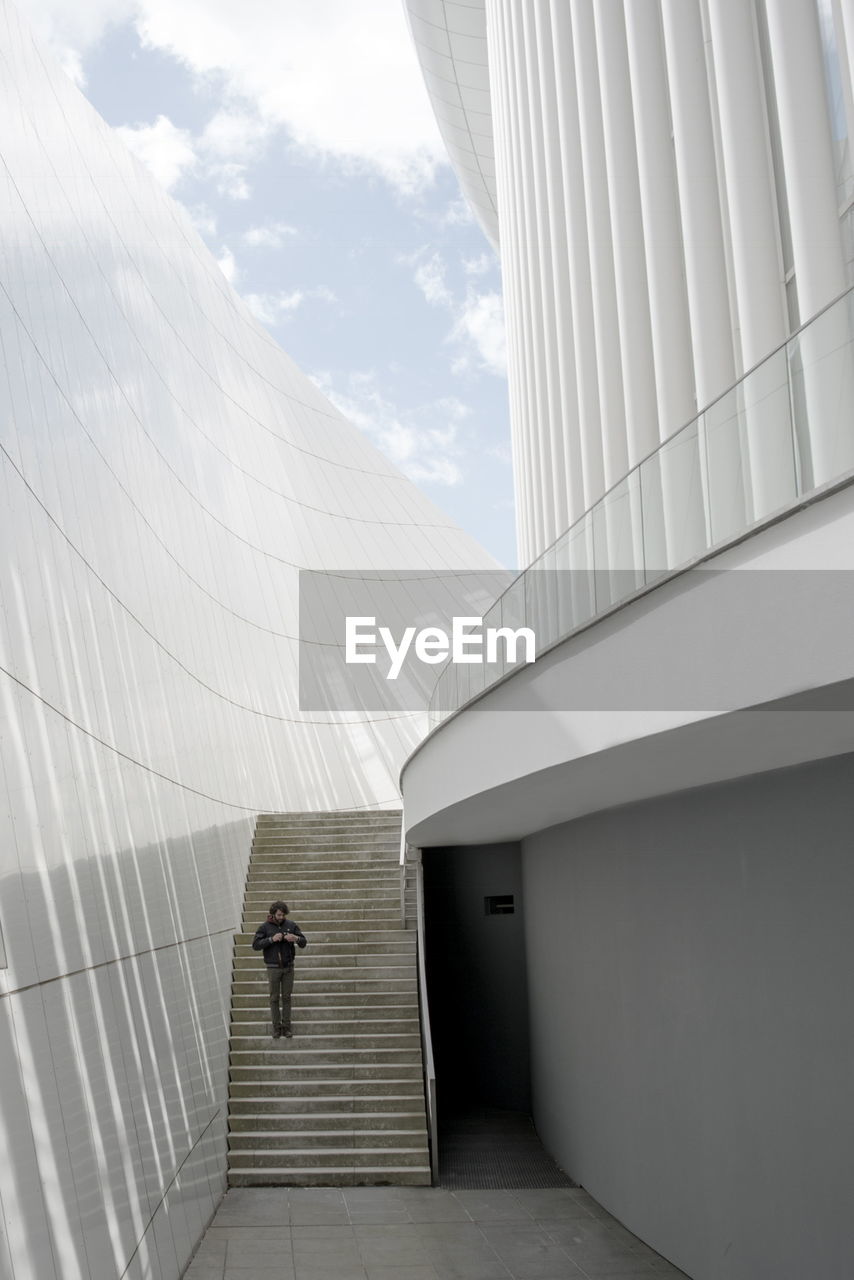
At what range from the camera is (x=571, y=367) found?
1628 centimetres

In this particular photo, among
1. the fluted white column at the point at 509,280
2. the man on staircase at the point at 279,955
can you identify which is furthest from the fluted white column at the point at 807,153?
the fluted white column at the point at 509,280

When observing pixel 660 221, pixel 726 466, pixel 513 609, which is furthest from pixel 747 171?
pixel 726 466

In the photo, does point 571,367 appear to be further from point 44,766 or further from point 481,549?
point 481,549

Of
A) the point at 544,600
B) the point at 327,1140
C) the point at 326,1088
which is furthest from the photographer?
the point at 326,1088

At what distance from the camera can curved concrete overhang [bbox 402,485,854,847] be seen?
4648 mm

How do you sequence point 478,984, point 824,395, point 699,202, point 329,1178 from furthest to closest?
point 478,984 < point 329,1178 < point 699,202 < point 824,395

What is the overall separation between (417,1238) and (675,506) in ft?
23.3

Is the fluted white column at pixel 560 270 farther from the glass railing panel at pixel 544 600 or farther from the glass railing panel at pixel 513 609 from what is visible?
the glass railing panel at pixel 544 600

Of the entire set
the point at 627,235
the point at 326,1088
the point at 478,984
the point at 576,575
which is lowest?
the point at 326,1088

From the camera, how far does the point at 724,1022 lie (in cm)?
827

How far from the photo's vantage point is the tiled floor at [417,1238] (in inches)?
353

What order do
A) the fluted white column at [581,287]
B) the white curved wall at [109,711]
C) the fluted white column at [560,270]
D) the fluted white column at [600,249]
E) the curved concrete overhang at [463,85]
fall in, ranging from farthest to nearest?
1. the curved concrete overhang at [463,85]
2. the fluted white column at [560,270]
3. the fluted white column at [581,287]
4. the fluted white column at [600,249]
5. the white curved wall at [109,711]

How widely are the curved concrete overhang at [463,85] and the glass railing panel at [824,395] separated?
27.6 m

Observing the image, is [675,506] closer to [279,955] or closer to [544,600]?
[544,600]
